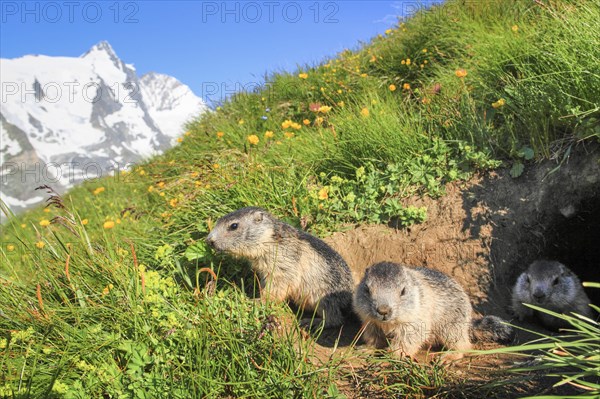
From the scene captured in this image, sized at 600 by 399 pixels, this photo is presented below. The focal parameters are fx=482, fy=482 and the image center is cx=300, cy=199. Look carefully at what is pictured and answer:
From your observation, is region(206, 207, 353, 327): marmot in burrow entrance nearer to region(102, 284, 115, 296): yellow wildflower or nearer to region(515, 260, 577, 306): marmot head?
region(102, 284, 115, 296): yellow wildflower

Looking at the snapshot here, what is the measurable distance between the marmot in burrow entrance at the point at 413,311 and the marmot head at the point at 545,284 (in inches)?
42.4

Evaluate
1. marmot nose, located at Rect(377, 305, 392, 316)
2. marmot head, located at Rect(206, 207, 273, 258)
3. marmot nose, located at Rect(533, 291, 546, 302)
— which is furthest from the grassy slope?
marmot nose, located at Rect(533, 291, 546, 302)

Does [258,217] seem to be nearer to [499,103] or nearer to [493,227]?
[493,227]

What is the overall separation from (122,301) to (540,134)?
4.72 metres

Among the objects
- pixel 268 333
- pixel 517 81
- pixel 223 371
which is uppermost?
pixel 517 81

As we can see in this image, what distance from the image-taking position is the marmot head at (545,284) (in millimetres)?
5086

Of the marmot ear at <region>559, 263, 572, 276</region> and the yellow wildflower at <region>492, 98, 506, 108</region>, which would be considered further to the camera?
the yellow wildflower at <region>492, 98, 506, 108</region>

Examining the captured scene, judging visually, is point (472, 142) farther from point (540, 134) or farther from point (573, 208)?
point (573, 208)

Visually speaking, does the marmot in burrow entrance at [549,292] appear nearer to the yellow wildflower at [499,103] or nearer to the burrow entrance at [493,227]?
the burrow entrance at [493,227]

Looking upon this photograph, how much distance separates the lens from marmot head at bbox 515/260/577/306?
200 inches

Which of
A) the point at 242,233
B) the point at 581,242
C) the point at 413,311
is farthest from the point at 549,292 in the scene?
the point at 242,233

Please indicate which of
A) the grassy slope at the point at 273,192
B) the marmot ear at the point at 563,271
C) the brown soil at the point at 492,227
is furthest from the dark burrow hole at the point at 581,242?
the grassy slope at the point at 273,192

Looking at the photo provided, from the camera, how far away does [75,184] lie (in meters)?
13.3

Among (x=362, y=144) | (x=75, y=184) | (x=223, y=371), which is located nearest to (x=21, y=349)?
(x=223, y=371)
